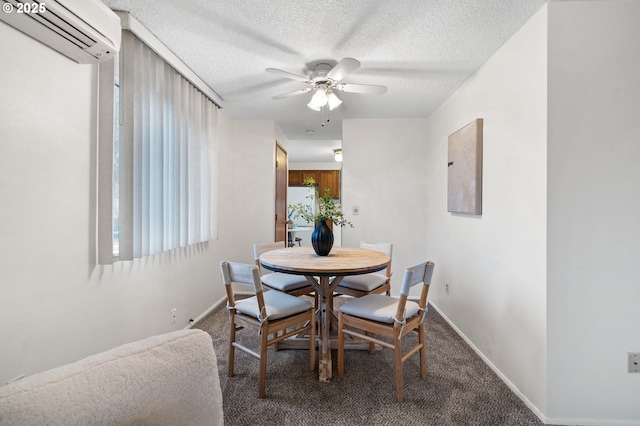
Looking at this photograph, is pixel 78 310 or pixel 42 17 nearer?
pixel 42 17

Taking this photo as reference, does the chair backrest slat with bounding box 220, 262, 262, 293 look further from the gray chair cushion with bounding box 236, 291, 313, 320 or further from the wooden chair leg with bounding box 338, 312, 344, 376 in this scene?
the wooden chair leg with bounding box 338, 312, 344, 376

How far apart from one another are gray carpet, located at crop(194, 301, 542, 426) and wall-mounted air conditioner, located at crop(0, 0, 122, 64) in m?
2.06

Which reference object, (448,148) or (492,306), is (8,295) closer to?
(492,306)

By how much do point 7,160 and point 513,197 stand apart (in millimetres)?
2683

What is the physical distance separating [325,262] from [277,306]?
45 centimetres

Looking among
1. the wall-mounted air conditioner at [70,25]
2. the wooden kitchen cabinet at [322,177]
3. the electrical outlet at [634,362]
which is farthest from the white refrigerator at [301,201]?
the electrical outlet at [634,362]

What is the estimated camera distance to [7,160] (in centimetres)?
121

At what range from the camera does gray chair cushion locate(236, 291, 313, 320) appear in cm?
179

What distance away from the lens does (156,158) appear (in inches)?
83.3

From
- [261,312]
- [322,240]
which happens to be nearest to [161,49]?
[322,240]

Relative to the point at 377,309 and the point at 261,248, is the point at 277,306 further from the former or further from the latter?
the point at 261,248

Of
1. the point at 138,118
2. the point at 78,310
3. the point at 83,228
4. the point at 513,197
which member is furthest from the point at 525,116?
the point at 78,310

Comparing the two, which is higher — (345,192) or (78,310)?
(345,192)

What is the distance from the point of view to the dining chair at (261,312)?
5.63 ft
